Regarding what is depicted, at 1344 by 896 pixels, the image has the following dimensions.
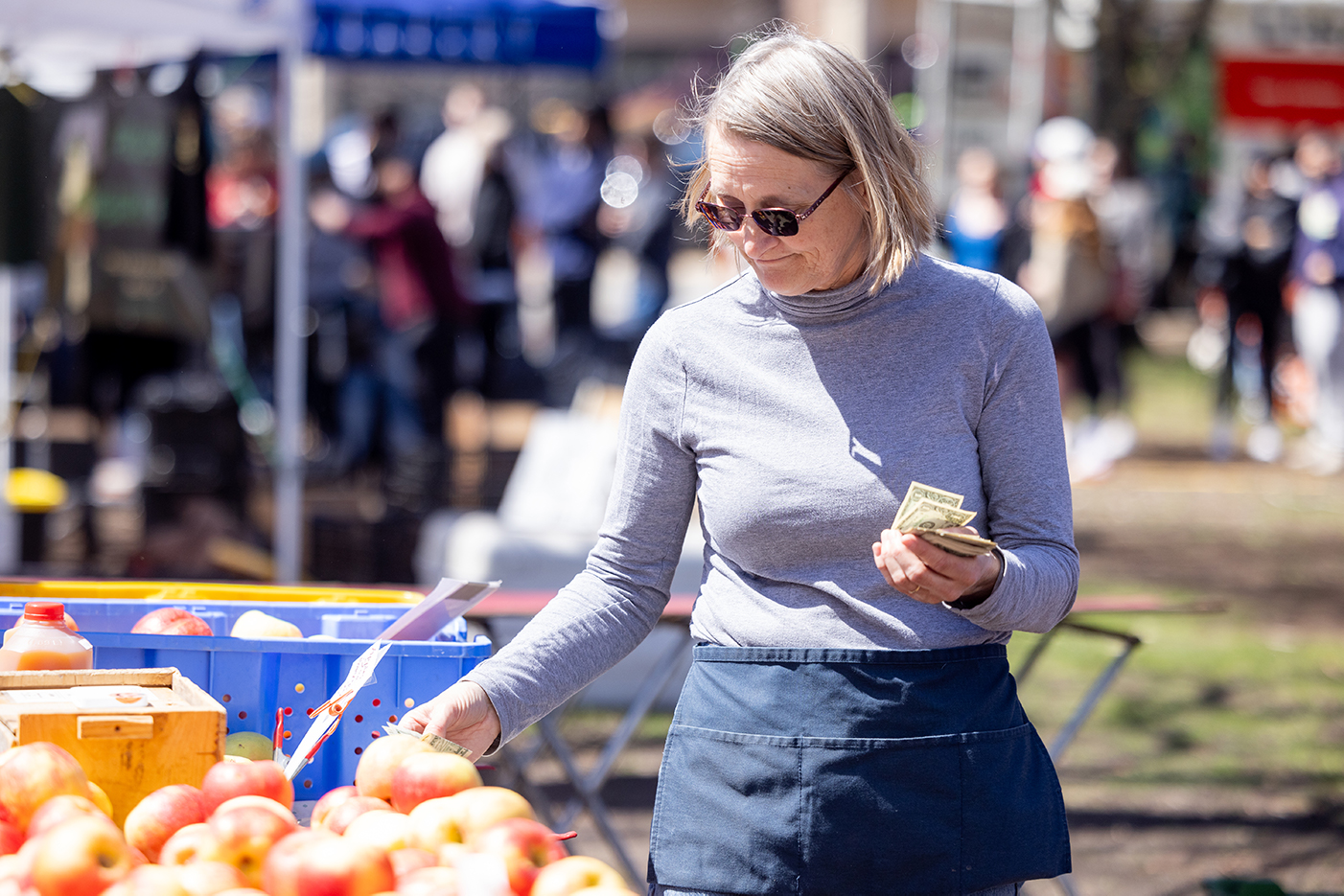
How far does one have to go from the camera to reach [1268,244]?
12.1 metres

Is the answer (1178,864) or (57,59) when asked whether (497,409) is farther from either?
(1178,864)

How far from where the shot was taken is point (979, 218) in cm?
1032

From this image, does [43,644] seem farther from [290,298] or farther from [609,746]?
[290,298]

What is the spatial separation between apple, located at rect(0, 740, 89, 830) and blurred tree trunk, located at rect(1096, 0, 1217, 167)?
15.2m

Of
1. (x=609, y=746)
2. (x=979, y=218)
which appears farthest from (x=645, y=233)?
(x=609, y=746)

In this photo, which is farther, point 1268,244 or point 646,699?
point 1268,244

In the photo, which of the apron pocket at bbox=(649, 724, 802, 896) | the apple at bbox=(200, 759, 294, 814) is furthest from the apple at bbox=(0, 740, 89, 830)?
the apron pocket at bbox=(649, 724, 802, 896)

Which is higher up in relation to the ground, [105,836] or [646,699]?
[105,836]

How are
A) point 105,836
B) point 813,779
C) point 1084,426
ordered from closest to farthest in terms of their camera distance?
point 105,836, point 813,779, point 1084,426

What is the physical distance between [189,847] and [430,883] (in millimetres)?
330

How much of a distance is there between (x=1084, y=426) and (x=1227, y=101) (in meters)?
4.63

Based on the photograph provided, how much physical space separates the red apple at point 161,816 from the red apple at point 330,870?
0.24m

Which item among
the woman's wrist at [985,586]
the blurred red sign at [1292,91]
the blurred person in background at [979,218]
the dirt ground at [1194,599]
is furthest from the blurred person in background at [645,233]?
the woman's wrist at [985,586]

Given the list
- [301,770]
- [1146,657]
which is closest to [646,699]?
[301,770]
